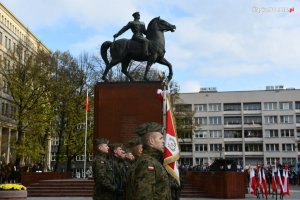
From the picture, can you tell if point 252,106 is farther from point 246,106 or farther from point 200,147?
point 200,147

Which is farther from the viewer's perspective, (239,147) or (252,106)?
(252,106)

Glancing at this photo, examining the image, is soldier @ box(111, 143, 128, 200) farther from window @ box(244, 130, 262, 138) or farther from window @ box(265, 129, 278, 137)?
window @ box(265, 129, 278, 137)

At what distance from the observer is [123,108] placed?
18.4m

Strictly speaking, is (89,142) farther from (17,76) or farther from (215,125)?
(215,125)

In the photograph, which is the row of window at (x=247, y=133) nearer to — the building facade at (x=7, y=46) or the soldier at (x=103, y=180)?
the building facade at (x=7, y=46)

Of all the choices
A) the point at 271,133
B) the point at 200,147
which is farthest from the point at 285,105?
the point at 200,147

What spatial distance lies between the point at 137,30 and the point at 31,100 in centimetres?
2346

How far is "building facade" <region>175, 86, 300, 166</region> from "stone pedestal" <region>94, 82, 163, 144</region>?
6155 cm

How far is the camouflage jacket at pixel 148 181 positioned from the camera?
3.76 m

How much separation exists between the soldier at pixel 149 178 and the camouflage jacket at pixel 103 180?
278 cm

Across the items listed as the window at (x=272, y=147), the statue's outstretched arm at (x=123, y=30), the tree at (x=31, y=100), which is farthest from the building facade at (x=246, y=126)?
the statue's outstretched arm at (x=123, y=30)

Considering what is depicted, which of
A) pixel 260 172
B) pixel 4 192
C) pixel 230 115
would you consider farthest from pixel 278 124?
pixel 4 192

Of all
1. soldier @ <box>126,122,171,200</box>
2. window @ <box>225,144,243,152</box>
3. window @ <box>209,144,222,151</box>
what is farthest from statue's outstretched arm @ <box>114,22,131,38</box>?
window @ <box>225,144,243,152</box>

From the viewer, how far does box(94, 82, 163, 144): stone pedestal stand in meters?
18.1
